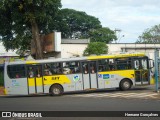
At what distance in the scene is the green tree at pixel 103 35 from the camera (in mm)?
89250

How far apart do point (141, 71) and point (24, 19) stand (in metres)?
15.9

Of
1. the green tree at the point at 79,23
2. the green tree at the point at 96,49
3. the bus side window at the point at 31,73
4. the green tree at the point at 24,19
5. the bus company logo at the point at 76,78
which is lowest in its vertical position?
the bus company logo at the point at 76,78

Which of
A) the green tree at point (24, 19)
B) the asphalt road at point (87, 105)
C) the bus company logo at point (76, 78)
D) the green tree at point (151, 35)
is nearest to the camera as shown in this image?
the asphalt road at point (87, 105)

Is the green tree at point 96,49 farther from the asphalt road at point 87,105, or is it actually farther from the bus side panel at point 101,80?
the asphalt road at point 87,105

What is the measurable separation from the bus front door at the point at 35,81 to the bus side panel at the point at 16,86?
35 centimetres

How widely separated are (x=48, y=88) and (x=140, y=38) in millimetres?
66314

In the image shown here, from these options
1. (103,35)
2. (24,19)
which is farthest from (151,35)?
(24,19)

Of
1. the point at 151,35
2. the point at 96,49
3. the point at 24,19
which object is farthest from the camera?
the point at 151,35

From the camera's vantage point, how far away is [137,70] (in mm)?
28391

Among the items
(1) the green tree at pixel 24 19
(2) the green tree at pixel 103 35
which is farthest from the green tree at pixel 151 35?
(1) the green tree at pixel 24 19

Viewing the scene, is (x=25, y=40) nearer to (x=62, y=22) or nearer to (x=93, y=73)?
(x=93, y=73)

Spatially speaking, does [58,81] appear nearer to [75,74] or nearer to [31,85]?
[75,74]

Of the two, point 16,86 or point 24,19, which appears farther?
point 24,19

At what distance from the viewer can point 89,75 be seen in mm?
28156
